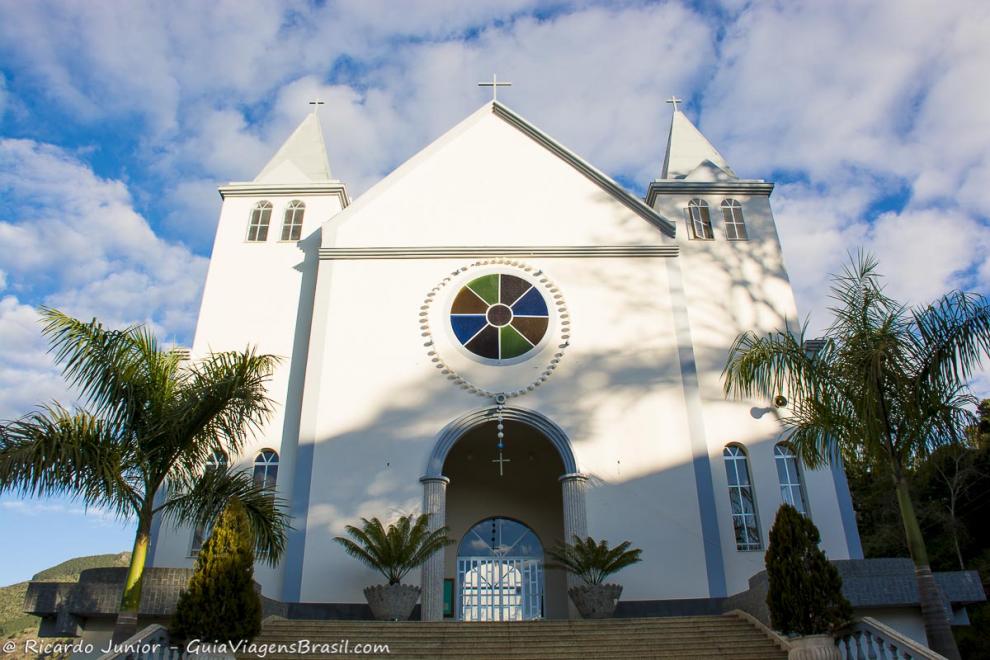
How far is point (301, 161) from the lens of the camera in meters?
21.4

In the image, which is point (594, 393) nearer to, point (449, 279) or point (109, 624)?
point (449, 279)

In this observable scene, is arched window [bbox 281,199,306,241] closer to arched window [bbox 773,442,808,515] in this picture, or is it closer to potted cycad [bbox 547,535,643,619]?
potted cycad [bbox 547,535,643,619]

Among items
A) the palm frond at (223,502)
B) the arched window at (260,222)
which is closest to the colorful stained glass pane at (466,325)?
the arched window at (260,222)

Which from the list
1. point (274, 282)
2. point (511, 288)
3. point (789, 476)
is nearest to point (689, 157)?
point (511, 288)

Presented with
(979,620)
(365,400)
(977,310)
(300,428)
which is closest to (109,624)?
(300,428)

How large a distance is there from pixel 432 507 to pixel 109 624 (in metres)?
6.14

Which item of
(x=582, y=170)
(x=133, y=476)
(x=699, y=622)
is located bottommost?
(x=699, y=622)

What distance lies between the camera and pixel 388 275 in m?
18.5

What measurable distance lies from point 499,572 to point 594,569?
182 inches

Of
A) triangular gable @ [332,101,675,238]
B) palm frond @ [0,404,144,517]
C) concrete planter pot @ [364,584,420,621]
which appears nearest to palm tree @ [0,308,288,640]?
palm frond @ [0,404,144,517]

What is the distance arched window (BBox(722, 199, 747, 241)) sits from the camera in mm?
20047

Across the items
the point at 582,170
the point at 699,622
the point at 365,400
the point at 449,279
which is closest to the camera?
the point at 699,622

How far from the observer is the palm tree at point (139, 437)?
375 inches

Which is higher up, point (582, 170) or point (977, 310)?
point (582, 170)
